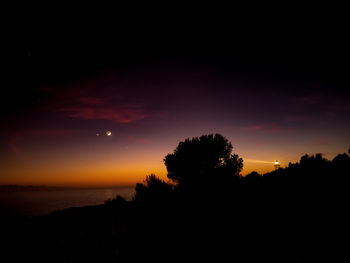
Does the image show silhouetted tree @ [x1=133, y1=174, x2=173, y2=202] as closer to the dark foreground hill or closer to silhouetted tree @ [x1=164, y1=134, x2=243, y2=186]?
the dark foreground hill

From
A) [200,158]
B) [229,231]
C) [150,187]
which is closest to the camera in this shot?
[229,231]

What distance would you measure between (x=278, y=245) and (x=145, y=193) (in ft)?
48.7

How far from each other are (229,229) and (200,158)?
23.2 m

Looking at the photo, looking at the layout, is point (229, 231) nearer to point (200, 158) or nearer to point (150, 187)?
point (150, 187)

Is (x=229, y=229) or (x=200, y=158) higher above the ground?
(x=200, y=158)

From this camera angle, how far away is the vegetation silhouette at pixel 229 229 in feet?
23.6

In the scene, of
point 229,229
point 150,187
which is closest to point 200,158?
point 150,187

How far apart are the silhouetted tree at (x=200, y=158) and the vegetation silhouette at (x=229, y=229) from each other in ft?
55.0

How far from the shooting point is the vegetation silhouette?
283 inches

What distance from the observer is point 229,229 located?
928 centimetres

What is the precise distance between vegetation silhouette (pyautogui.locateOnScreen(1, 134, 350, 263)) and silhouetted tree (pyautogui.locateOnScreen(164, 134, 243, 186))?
55.0 ft

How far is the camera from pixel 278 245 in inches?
283

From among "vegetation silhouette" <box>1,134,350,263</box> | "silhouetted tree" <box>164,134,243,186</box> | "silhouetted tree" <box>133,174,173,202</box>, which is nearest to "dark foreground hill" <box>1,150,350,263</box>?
"vegetation silhouette" <box>1,134,350,263</box>

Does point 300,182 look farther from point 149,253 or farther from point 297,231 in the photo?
point 149,253
